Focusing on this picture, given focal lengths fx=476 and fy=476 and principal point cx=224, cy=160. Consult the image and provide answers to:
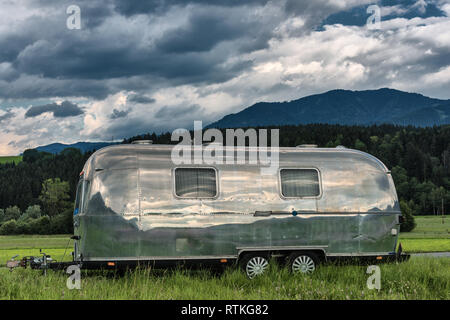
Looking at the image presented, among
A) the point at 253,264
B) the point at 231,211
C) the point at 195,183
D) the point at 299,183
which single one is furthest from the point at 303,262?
the point at 195,183

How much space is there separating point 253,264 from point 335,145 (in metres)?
123

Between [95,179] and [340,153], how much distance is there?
5.75 m

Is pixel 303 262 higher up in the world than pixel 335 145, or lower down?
lower down

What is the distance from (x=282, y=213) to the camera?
10719mm

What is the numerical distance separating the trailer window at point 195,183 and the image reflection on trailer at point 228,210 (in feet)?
0.07

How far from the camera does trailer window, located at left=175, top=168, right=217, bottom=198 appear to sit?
33.8 ft

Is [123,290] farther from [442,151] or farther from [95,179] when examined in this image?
[442,151]

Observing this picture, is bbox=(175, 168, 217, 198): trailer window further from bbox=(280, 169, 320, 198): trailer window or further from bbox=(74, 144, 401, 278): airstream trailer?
bbox=(280, 169, 320, 198): trailer window

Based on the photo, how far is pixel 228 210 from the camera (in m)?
10.4

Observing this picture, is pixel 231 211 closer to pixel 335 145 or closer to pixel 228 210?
pixel 228 210

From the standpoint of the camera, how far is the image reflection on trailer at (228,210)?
32.7 ft

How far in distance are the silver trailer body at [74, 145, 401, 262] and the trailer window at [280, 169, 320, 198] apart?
98 mm

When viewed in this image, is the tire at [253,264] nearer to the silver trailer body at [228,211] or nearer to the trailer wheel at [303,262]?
the silver trailer body at [228,211]
